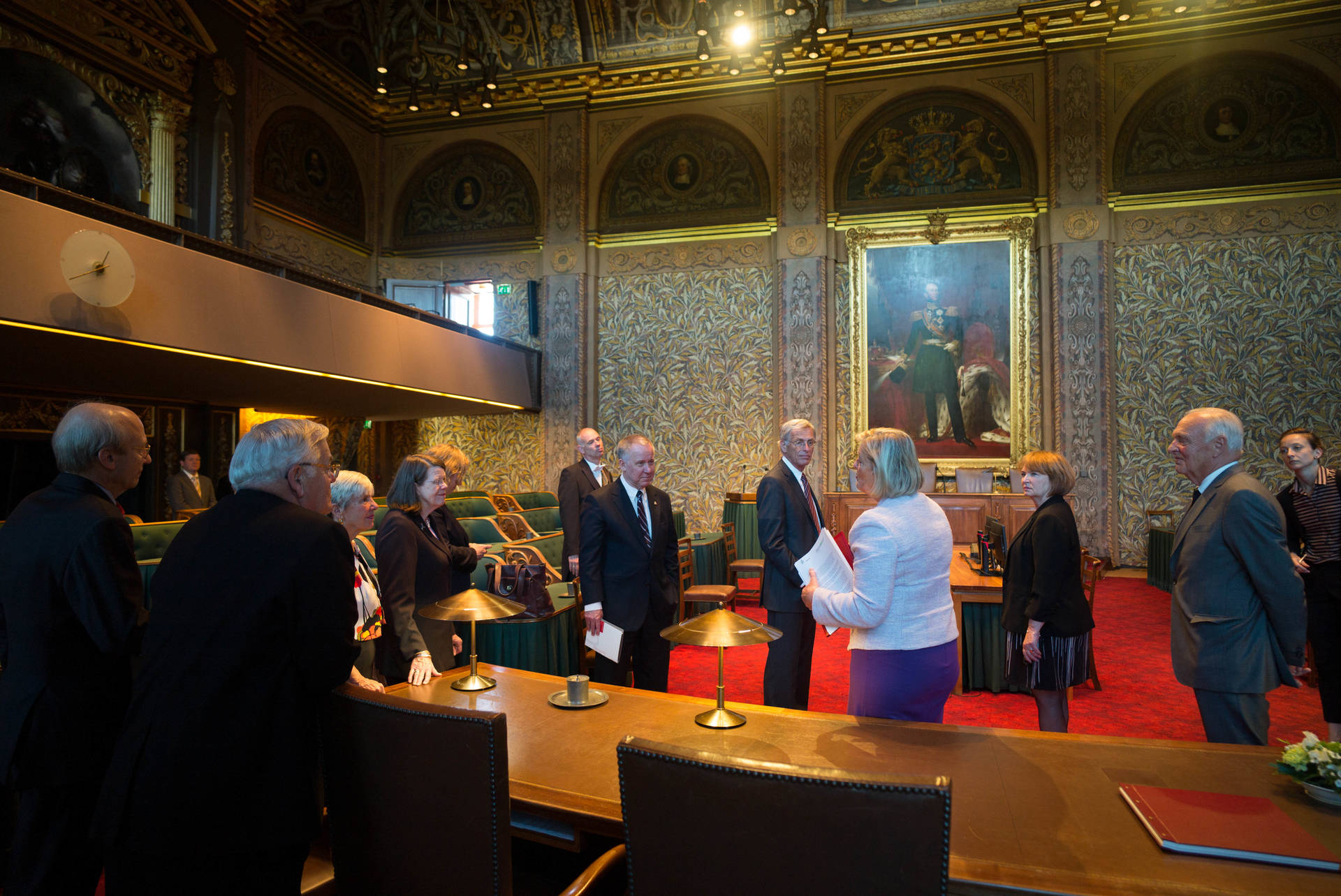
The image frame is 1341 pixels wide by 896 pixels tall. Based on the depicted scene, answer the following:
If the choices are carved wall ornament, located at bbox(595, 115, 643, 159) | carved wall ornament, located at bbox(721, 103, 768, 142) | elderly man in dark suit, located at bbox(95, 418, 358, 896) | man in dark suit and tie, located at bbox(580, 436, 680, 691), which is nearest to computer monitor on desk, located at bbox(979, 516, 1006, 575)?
man in dark suit and tie, located at bbox(580, 436, 680, 691)

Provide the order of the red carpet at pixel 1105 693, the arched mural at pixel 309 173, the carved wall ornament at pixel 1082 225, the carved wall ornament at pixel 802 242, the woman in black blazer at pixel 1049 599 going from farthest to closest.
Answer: the carved wall ornament at pixel 802 242 < the arched mural at pixel 309 173 < the carved wall ornament at pixel 1082 225 < the red carpet at pixel 1105 693 < the woman in black blazer at pixel 1049 599

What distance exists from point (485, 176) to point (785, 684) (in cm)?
1118

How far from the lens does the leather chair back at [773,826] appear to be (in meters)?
1.01

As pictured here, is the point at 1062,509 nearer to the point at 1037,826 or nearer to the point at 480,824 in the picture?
the point at 1037,826

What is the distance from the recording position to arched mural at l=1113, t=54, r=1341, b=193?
30.8 ft

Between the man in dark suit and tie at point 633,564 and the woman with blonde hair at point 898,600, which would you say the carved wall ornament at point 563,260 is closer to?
the man in dark suit and tie at point 633,564

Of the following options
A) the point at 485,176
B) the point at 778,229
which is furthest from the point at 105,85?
the point at 778,229

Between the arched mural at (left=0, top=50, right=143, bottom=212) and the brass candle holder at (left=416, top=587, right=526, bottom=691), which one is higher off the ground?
the arched mural at (left=0, top=50, right=143, bottom=212)

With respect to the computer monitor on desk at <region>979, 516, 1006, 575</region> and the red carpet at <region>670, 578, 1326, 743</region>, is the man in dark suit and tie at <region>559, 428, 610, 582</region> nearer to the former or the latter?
the red carpet at <region>670, 578, 1326, 743</region>

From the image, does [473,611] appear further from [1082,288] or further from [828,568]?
[1082,288]

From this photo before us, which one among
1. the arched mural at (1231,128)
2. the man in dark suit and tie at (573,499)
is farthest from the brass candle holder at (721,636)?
the arched mural at (1231,128)

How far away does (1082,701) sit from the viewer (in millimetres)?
4691

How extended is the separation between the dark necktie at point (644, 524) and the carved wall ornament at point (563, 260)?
28.9 feet

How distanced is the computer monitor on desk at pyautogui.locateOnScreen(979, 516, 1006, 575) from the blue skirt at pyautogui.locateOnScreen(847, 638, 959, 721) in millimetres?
3012
